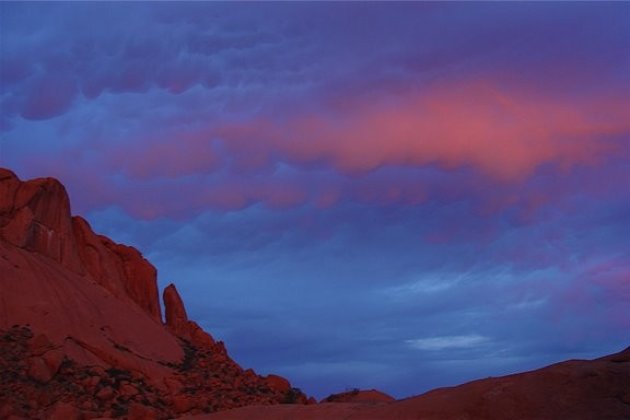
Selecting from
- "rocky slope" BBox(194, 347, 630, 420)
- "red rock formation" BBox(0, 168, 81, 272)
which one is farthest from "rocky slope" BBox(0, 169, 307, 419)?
"rocky slope" BBox(194, 347, 630, 420)

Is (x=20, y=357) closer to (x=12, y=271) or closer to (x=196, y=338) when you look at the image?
(x=12, y=271)

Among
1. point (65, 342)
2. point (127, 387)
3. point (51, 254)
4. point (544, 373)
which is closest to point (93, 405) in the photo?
point (127, 387)

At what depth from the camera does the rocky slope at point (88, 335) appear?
140 feet

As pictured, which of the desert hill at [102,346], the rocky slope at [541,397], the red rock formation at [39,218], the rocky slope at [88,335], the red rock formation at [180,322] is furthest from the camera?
the red rock formation at [180,322]

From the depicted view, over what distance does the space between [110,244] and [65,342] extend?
19.2 metres

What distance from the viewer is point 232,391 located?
5138 cm

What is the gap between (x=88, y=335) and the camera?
50750 millimetres

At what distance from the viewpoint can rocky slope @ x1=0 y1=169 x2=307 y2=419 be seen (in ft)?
140

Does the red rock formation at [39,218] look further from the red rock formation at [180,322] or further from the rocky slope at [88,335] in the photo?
the red rock formation at [180,322]

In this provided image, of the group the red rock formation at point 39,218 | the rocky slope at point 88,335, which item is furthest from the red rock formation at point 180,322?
the red rock formation at point 39,218

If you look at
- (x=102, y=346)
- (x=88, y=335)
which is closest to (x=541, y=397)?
(x=102, y=346)

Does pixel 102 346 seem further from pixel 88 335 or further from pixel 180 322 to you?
pixel 180 322

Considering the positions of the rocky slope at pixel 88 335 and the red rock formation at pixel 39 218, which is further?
the red rock formation at pixel 39 218

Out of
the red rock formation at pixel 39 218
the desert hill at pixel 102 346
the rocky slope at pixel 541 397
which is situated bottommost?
the rocky slope at pixel 541 397
